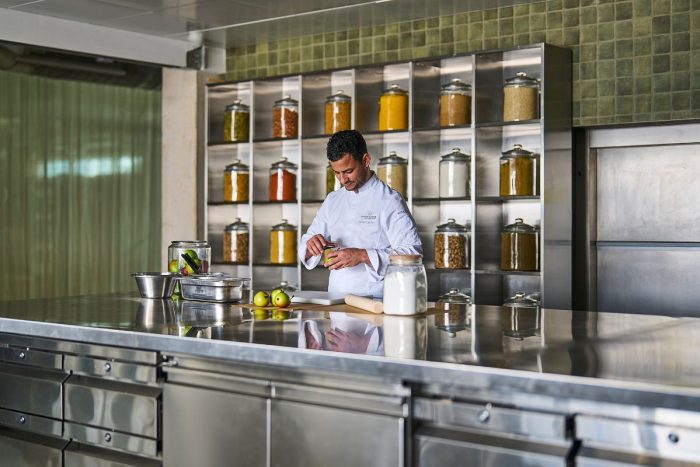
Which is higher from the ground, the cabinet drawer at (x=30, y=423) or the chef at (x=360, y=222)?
the chef at (x=360, y=222)

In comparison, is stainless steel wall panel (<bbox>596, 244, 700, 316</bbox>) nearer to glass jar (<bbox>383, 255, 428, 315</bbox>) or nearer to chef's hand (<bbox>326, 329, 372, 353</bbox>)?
glass jar (<bbox>383, 255, 428, 315</bbox>)

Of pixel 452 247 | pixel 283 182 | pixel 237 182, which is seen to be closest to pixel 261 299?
pixel 452 247

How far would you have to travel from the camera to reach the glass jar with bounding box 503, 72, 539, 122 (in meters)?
5.26

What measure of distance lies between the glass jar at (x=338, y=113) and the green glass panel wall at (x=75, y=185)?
2634 millimetres

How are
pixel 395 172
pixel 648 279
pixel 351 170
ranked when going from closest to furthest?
pixel 351 170 → pixel 648 279 → pixel 395 172

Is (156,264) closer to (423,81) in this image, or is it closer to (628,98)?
(423,81)

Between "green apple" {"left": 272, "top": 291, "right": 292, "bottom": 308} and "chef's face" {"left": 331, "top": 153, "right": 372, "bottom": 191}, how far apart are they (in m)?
0.87

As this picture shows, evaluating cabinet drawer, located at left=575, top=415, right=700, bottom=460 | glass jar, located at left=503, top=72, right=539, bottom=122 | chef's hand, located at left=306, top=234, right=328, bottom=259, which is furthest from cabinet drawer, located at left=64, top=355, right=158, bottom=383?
glass jar, located at left=503, top=72, right=539, bottom=122

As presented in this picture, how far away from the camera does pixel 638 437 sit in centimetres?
204

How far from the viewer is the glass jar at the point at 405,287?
126 inches

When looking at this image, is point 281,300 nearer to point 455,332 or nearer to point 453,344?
point 455,332

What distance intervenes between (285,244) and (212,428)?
347 cm

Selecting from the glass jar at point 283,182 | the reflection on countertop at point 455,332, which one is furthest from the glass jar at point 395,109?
the reflection on countertop at point 455,332

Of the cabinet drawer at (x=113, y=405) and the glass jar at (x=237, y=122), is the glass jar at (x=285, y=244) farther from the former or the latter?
the cabinet drawer at (x=113, y=405)
